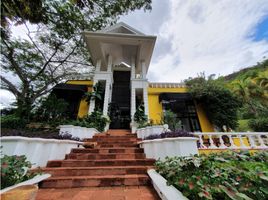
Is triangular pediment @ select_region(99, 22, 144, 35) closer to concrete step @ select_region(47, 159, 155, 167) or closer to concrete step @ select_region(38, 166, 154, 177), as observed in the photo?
concrete step @ select_region(47, 159, 155, 167)

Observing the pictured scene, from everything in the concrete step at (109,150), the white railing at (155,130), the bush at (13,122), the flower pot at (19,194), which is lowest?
the flower pot at (19,194)

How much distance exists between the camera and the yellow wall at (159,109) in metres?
8.17

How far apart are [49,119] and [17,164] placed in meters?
5.83

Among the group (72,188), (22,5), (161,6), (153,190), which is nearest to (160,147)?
(153,190)

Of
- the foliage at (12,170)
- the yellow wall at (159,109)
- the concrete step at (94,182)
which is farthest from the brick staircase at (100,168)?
the yellow wall at (159,109)

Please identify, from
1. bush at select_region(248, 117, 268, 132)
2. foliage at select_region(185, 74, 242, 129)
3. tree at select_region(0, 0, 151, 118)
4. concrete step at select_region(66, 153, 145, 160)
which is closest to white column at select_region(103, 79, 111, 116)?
concrete step at select_region(66, 153, 145, 160)

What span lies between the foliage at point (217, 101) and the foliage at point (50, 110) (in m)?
8.19

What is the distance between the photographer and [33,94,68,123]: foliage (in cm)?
691

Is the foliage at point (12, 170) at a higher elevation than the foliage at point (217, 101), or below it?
below

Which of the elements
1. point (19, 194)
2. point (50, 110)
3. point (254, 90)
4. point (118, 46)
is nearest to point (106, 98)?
point (50, 110)

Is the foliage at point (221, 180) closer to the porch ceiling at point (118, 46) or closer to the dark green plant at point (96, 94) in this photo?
the dark green plant at point (96, 94)

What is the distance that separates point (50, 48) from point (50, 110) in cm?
460

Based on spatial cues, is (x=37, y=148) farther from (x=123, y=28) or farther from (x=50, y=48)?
(x=123, y=28)

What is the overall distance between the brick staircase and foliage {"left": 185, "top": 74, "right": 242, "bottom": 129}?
237 inches
